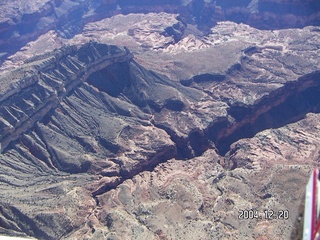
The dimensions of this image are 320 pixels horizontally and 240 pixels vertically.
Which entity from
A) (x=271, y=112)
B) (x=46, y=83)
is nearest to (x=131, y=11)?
(x=46, y=83)

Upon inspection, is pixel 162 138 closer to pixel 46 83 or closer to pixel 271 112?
pixel 46 83

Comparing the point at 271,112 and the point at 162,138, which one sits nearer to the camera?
the point at 162,138

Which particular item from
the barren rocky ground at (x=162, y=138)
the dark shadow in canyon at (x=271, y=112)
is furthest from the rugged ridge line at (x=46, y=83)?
the dark shadow in canyon at (x=271, y=112)

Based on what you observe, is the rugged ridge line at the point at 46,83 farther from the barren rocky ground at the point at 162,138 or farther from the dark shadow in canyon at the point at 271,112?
the dark shadow in canyon at the point at 271,112

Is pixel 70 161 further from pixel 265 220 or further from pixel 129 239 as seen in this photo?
pixel 265 220

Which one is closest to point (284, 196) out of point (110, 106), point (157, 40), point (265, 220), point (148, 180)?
point (265, 220)

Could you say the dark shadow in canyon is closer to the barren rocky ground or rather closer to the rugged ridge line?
the barren rocky ground

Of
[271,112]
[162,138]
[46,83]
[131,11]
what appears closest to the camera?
[162,138]

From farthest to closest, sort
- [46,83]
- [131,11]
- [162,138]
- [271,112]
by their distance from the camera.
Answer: [131,11] → [271,112] → [46,83] → [162,138]

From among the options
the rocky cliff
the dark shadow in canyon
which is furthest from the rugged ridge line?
the rocky cliff
